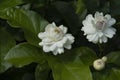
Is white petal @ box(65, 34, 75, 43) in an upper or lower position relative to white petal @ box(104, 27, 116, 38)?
lower

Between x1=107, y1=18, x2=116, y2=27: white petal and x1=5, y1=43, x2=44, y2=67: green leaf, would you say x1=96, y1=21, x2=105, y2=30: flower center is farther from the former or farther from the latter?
x1=5, y1=43, x2=44, y2=67: green leaf

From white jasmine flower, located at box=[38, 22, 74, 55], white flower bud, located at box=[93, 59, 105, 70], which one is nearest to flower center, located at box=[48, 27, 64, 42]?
white jasmine flower, located at box=[38, 22, 74, 55]

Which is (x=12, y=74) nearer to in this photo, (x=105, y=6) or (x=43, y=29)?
(x=43, y=29)

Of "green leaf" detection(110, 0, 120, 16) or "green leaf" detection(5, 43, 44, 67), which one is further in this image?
"green leaf" detection(110, 0, 120, 16)

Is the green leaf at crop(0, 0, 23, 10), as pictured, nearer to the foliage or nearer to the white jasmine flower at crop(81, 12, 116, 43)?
the foliage

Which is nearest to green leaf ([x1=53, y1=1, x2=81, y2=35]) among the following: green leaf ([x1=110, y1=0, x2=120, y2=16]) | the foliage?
the foliage

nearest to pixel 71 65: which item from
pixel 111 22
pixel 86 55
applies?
pixel 86 55

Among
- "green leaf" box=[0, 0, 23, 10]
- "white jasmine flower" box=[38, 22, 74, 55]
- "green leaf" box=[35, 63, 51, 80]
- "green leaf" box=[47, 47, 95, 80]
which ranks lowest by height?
"green leaf" box=[35, 63, 51, 80]

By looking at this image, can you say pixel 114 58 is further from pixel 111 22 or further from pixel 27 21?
pixel 27 21
